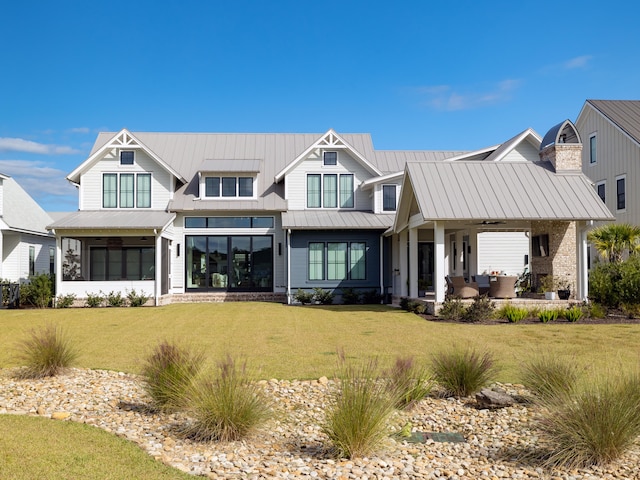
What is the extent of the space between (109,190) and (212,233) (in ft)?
15.3

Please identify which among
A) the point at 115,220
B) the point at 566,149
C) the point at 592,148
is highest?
the point at 592,148

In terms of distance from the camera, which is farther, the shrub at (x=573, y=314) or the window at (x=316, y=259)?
the window at (x=316, y=259)

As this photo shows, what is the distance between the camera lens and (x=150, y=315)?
741 inches

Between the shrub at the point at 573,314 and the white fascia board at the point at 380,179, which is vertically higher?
the white fascia board at the point at 380,179

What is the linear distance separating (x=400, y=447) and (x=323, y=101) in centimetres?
1581

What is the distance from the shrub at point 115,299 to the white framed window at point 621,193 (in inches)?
868

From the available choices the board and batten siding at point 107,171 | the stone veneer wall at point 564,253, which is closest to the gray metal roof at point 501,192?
the stone veneer wall at point 564,253

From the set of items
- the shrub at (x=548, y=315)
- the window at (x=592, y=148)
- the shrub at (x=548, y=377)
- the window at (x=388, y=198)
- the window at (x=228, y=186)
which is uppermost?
the window at (x=592, y=148)

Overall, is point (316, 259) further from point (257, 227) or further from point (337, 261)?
point (257, 227)

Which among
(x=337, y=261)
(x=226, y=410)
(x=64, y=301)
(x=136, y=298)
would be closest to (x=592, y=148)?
(x=337, y=261)

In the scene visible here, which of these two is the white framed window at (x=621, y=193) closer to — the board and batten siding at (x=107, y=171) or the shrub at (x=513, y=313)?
the shrub at (x=513, y=313)

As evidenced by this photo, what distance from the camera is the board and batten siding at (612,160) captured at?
84.2ft

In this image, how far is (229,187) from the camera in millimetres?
25812

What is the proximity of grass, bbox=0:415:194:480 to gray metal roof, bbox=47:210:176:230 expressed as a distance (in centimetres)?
1649
